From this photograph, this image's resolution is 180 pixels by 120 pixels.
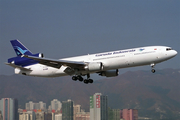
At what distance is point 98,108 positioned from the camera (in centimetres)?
10919

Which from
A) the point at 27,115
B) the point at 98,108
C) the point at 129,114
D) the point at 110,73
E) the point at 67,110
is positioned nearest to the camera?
the point at 110,73

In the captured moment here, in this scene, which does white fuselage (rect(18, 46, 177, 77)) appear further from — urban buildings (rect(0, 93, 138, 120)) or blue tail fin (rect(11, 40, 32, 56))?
urban buildings (rect(0, 93, 138, 120))

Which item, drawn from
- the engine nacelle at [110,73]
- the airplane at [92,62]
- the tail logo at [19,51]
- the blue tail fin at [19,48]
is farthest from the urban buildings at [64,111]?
the engine nacelle at [110,73]

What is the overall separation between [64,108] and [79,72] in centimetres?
6632

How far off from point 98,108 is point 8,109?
106 feet

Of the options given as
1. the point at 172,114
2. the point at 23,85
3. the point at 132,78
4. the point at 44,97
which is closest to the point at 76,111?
the point at 44,97

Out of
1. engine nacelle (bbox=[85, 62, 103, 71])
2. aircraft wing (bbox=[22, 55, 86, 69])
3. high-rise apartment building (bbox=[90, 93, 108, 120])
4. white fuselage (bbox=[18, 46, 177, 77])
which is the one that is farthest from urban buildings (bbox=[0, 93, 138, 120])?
white fuselage (bbox=[18, 46, 177, 77])

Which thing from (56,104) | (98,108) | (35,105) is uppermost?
(56,104)

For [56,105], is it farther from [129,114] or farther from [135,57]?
[135,57]

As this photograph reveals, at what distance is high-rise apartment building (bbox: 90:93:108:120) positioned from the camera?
109 m

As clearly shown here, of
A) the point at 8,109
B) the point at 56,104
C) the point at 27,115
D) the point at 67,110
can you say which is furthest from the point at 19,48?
the point at 56,104

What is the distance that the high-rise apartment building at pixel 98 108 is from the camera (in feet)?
356

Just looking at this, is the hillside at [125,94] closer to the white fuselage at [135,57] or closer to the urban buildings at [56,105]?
the urban buildings at [56,105]

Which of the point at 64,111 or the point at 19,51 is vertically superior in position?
the point at 19,51
